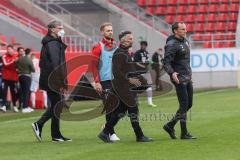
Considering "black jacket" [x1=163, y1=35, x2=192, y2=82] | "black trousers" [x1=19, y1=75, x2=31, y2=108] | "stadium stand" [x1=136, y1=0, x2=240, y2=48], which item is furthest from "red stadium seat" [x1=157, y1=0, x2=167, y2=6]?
"black jacket" [x1=163, y1=35, x2=192, y2=82]

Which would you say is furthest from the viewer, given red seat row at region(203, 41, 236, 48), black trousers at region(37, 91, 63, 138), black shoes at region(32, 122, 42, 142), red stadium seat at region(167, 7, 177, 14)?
red stadium seat at region(167, 7, 177, 14)

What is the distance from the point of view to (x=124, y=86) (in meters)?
13.1

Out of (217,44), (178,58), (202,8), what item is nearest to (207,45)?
(217,44)

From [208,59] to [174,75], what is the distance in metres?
22.2

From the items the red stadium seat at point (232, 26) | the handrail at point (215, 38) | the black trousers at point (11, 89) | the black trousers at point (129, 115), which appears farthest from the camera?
the red stadium seat at point (232, 26)

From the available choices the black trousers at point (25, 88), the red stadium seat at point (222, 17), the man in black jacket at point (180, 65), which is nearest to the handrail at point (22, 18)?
the red stadium seat at point (222, 17)

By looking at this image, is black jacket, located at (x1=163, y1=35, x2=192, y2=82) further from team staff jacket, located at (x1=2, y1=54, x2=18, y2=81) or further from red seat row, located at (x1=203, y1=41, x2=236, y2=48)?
red seat row, located at (x1=203, y1=41, x2=236, y2=48)

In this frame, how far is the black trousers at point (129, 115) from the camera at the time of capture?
1295 cm

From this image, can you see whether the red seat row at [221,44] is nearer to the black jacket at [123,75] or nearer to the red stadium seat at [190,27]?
the red stadium seat at [190,27]

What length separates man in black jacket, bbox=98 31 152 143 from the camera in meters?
13.0

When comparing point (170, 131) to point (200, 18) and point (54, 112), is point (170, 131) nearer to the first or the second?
point (54, 112)

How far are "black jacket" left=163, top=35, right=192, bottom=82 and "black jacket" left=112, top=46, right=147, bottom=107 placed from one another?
64 cm

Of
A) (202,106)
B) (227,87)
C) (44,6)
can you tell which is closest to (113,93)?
(202,106)

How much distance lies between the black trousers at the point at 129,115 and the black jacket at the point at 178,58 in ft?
2.98
